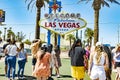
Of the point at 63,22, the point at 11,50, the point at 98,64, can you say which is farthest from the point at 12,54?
the point at 63,22

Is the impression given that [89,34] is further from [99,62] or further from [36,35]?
[99,62]

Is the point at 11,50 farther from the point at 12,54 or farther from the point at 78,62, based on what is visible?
the point at 78,62

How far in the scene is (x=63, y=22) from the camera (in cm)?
2300

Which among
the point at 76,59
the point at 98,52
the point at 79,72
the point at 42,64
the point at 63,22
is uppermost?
the point at 63,22

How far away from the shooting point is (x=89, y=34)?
123312 mm

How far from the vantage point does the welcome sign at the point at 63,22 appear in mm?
22328

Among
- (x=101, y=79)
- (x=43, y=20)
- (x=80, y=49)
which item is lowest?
(x=101, y=79)

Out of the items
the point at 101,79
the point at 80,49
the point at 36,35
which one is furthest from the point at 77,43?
the point at 36,35

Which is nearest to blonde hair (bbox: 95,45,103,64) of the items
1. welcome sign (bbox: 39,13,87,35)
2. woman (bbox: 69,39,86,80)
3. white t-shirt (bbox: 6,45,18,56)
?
woman (bbox: 69,39,86,80)

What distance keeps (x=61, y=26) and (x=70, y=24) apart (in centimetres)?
63

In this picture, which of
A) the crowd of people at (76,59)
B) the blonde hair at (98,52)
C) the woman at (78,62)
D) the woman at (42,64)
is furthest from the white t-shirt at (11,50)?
the blonde hair at (98,52)

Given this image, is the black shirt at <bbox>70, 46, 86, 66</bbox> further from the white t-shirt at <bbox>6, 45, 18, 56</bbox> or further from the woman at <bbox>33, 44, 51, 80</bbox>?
the white t-shirt at <bbox>6, 45, 18, 56</bbox>

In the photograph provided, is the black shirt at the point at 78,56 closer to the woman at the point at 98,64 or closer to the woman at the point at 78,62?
the woman at the point at 78,62

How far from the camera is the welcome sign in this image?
22.3 metres
